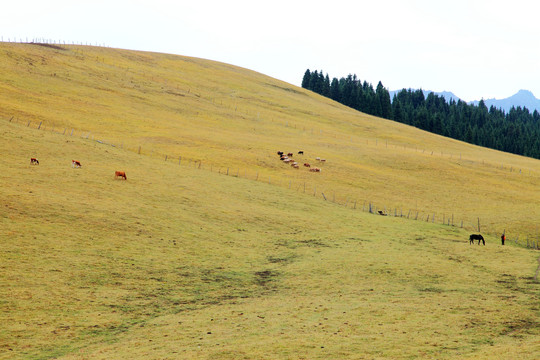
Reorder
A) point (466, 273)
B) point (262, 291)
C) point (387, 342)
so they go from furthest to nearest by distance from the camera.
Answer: point (466, 273) → point (262, 291) → point (387, 342)

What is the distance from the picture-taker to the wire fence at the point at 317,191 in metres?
42.3

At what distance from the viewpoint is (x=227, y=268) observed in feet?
83.0

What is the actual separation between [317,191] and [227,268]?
82.4 ft

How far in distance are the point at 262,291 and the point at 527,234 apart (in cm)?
2832

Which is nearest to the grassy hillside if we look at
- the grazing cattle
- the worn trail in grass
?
the worn trail in grass

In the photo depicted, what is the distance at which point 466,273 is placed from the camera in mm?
25016

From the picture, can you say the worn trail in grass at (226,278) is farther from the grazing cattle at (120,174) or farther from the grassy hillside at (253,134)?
the grassy hillside at (253,134)

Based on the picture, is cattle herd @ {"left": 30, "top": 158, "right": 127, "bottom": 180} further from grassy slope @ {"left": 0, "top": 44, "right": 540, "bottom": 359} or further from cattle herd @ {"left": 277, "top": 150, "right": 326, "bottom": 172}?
cattle herd @ {"left": 277, "top": 150, "right": 326, "bottom": 172}

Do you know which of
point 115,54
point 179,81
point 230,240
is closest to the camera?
point 230,240

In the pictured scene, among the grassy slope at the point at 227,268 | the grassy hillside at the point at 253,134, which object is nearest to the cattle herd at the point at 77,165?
the grassy slope at the point at 227,268

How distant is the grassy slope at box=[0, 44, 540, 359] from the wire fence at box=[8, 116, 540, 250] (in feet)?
7.03

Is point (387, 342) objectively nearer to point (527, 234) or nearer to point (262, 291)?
point (262, 291)

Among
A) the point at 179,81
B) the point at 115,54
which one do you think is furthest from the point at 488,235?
the point at 115,54

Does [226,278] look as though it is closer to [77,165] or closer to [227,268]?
[227,268]
